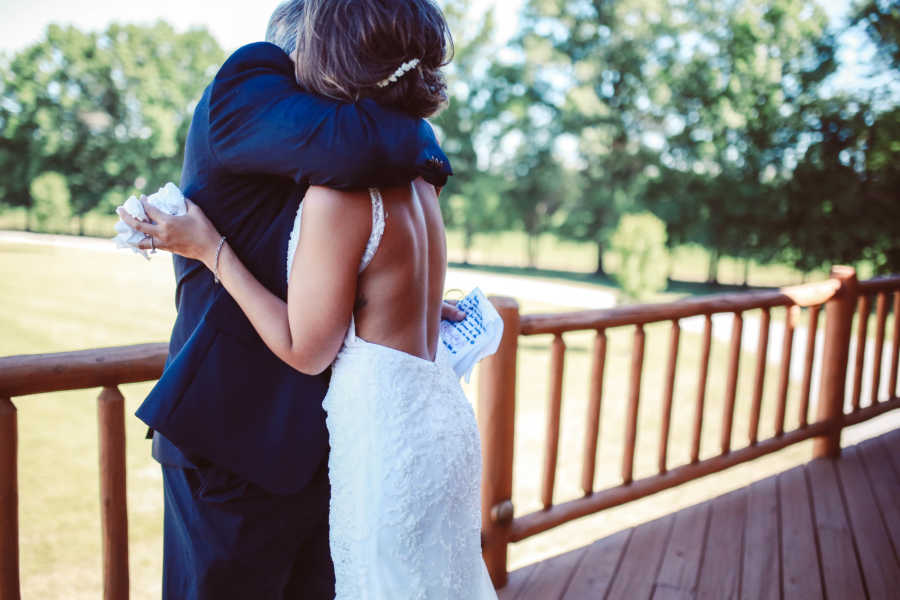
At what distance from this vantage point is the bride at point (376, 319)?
0.97 meters

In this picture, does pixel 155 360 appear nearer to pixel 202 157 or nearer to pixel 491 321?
pixel 202 157

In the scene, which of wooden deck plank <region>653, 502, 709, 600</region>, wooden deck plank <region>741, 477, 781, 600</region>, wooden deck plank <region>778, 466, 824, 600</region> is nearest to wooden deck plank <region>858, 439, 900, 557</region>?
wooden deck plank <region>778, 466, 824, 600</region>

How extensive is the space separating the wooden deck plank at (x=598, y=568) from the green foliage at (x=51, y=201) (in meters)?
34.6

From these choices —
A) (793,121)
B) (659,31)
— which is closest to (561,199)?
(659,31)

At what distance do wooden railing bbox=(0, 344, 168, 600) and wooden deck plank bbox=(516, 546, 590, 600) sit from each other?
4.23 feet

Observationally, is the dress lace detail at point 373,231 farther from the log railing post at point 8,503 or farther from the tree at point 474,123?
the tree at point 474,123

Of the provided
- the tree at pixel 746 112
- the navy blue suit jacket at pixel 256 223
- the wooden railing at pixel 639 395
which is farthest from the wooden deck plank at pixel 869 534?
the tree at pixel 746 112

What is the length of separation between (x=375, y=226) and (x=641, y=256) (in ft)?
36.9

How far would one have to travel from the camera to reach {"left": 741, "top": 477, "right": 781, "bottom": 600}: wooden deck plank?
2.29m

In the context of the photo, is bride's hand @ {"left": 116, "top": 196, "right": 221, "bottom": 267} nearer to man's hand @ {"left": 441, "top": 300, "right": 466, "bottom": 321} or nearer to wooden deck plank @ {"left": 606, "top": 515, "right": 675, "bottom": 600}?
man's hand @ {"left": 441, "top": 300, "right": 466, "bottom": 321}

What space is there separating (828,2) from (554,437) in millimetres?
21385

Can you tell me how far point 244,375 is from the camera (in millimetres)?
1054

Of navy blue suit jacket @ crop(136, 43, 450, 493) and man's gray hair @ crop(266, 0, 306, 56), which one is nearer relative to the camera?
navy blue suit jacket @ crop(136, 43, 450, 493)

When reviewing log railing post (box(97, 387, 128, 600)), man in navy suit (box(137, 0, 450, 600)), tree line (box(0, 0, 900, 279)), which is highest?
tree line (box(0, 0, 900, 279))
